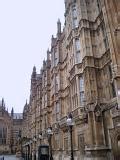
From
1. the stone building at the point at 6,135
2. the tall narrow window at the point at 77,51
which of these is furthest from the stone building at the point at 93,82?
the stone building at the point at 6,135

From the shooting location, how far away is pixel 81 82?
79.2 feet

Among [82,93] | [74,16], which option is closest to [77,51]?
[82,93]

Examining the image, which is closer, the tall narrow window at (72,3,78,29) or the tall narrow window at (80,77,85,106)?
the tall narrow window at (80,77,85,106)

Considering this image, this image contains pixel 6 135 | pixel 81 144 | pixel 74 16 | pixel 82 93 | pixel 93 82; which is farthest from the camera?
pixel 6 135

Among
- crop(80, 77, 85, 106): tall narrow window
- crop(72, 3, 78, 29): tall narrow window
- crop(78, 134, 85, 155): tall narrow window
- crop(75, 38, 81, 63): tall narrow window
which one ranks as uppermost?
crop(72, 3, 78, 29): tall narrow window

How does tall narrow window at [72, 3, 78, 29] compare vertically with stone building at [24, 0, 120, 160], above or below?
above

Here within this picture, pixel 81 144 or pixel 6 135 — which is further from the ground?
pixel 6 135

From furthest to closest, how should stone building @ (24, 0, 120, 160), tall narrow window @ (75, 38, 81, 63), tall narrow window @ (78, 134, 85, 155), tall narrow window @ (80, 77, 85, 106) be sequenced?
tall narrow window @ (75, 38, 81, 63), tall narrow window @ (80, 77, 85, 106), tall narrow window @ (78, 134, 85, 155), stone building @ (24, 0, 120, 160)

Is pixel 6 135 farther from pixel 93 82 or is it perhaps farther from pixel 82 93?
pixel 93 82

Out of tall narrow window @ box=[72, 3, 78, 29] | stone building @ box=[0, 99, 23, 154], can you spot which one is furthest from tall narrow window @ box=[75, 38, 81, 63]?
stone building @ box=[0, 99, 23, 154]

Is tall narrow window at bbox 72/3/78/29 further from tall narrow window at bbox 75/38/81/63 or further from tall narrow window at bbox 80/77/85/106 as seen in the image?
tall narrow window at bbox 80/77/85/106

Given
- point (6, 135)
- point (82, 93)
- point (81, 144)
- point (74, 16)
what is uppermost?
point (74, 16)

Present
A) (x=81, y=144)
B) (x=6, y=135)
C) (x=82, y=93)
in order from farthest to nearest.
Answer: (x=6, y=135), (x=82, y=93), (x=81, y=144)

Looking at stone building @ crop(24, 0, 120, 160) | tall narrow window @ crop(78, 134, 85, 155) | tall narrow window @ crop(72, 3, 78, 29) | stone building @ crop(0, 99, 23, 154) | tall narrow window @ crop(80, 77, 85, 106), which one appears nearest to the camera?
stone building @ crop(24, 0, 120, 160)
